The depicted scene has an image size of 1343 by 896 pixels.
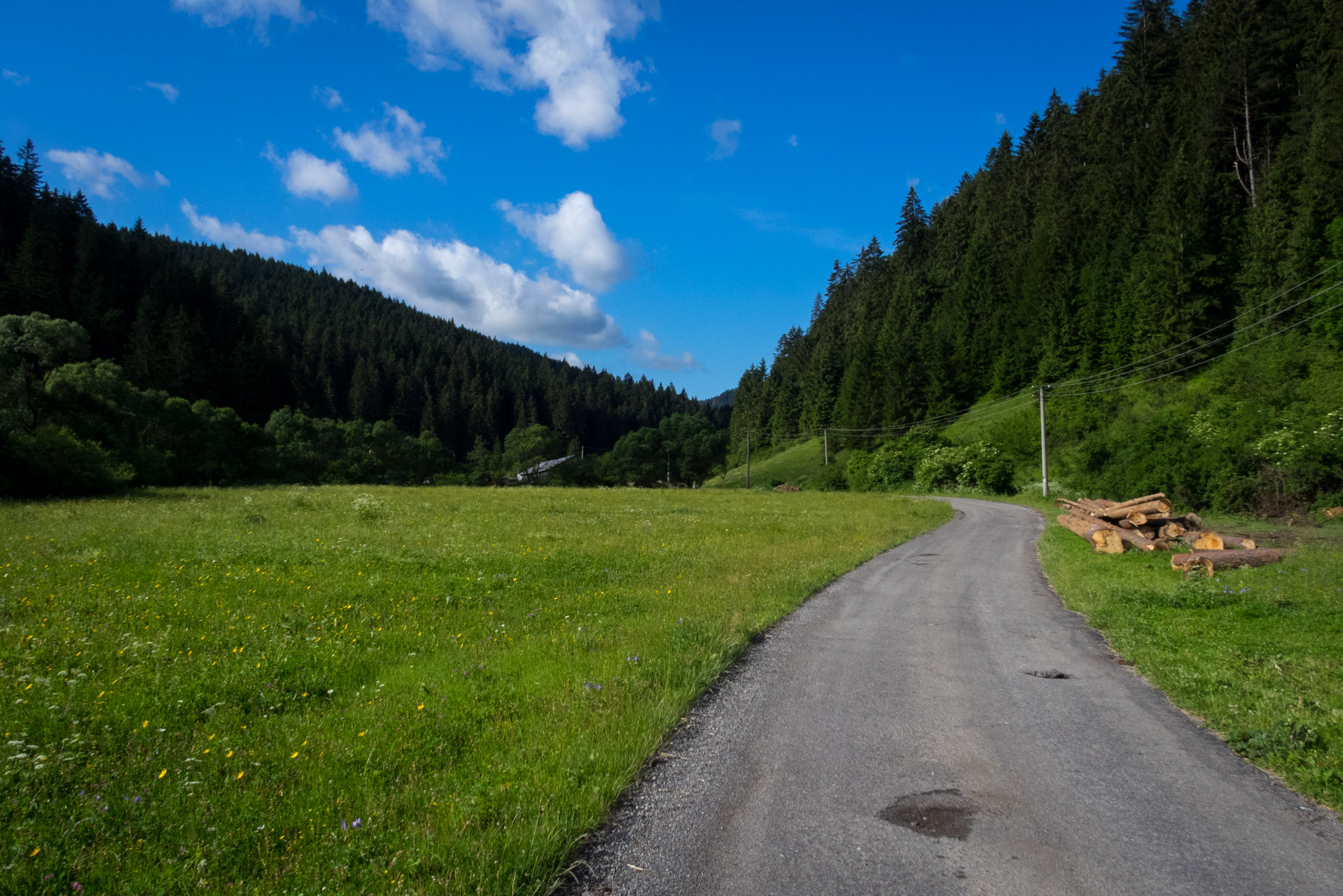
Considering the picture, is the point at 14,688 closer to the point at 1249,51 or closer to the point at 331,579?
the point at 331,579

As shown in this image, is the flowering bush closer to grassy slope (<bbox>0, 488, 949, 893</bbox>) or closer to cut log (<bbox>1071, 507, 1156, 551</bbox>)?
cut log (<bbox>1071, 507, 1156, 551</bbox>)

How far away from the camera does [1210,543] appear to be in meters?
15.4

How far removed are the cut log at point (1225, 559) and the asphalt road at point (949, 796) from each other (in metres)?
8.09

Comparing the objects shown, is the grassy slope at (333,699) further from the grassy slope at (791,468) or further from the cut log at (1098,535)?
the grassy slope at (791,468)

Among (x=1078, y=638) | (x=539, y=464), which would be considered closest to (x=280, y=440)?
(x=539, y=464)

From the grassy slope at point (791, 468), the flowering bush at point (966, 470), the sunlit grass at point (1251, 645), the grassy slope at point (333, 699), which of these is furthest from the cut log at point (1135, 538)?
the grassy slope at point (791, 468)

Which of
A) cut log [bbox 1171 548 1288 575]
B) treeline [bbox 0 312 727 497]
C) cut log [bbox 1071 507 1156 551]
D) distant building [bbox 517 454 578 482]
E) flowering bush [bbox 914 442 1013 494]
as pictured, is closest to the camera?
cut log [bbox 1171 548 1288 575]

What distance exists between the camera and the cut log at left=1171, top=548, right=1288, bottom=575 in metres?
13.6

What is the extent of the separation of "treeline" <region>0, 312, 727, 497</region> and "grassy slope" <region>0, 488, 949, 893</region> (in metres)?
16.9

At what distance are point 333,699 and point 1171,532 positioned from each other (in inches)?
882

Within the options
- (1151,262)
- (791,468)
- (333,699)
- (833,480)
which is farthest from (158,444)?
(1151,262)

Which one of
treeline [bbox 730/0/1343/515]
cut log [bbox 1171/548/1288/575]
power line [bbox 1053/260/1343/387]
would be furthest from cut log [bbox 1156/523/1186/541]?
power line [bbox 1053/260/1343/387]

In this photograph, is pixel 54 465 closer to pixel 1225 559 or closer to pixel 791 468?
pixel 1225 559

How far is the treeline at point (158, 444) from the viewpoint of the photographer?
29.0 meters
